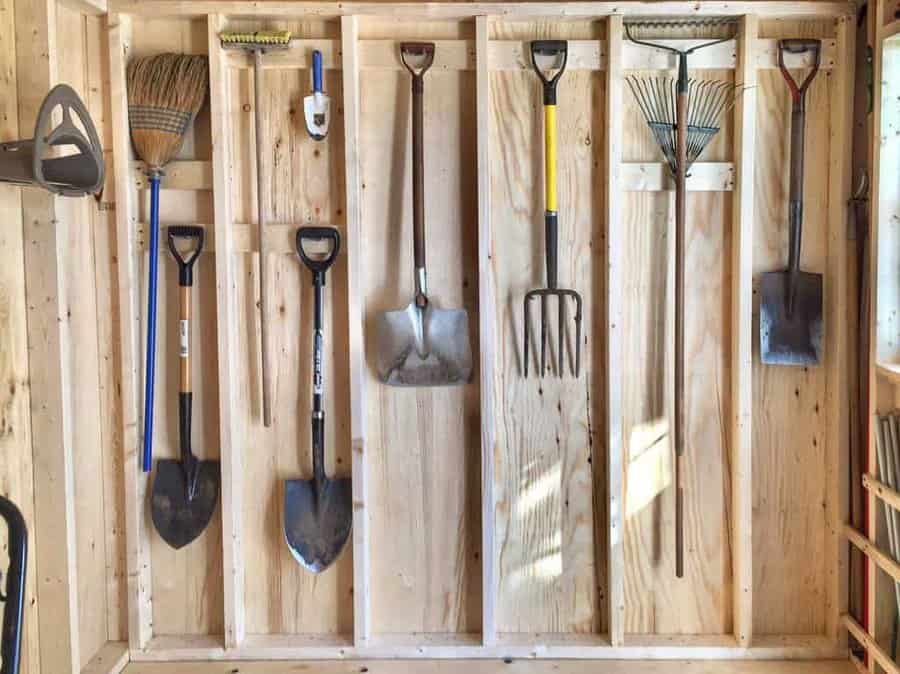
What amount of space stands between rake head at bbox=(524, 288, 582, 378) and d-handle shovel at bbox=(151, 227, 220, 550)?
3.48 feet

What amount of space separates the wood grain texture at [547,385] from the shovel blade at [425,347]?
14 cm

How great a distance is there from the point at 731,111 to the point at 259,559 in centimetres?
208

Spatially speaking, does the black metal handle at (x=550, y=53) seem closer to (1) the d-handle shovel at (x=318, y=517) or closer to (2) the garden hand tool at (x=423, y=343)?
(2) the garden hand tool at (x=423, y=343)

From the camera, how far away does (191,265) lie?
2391mm

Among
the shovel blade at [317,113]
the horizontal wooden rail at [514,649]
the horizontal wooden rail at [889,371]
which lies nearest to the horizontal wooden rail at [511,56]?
the shovel blade at [317,113]

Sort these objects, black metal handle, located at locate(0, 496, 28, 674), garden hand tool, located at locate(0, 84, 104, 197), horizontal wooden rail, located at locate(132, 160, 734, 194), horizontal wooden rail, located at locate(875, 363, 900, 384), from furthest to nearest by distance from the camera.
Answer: horizontal wooden rail, located at locate(132, 160, 734, 194) → horizontal wooden rail, located at locate(875, 363, 900, 384) → garden hand tool, located at locate(0, 84, 104, 197) → black metal handle, located at locate(0, 496, 28, 674)

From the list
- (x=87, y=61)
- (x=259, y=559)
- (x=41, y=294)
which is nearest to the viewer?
(x=41, y=294)

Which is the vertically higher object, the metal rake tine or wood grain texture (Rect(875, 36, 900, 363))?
wood grain texture (Rect(875, 36, 900, 363))

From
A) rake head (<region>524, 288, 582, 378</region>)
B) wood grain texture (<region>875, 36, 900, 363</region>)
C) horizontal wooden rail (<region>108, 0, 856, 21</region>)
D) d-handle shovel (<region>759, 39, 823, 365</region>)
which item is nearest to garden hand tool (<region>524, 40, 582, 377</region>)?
rake head (<region>524, 288, 582, 378</region>)

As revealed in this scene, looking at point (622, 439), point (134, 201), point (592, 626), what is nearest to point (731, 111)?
point (622, 439)

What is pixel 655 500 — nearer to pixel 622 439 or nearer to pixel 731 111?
pixel 622 439

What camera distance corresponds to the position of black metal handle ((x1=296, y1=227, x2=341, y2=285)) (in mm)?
2373

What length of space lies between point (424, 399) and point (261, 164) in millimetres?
894

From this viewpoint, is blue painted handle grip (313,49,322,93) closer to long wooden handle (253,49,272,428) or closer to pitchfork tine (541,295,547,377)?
long wooden handle (253,49,272,428)
